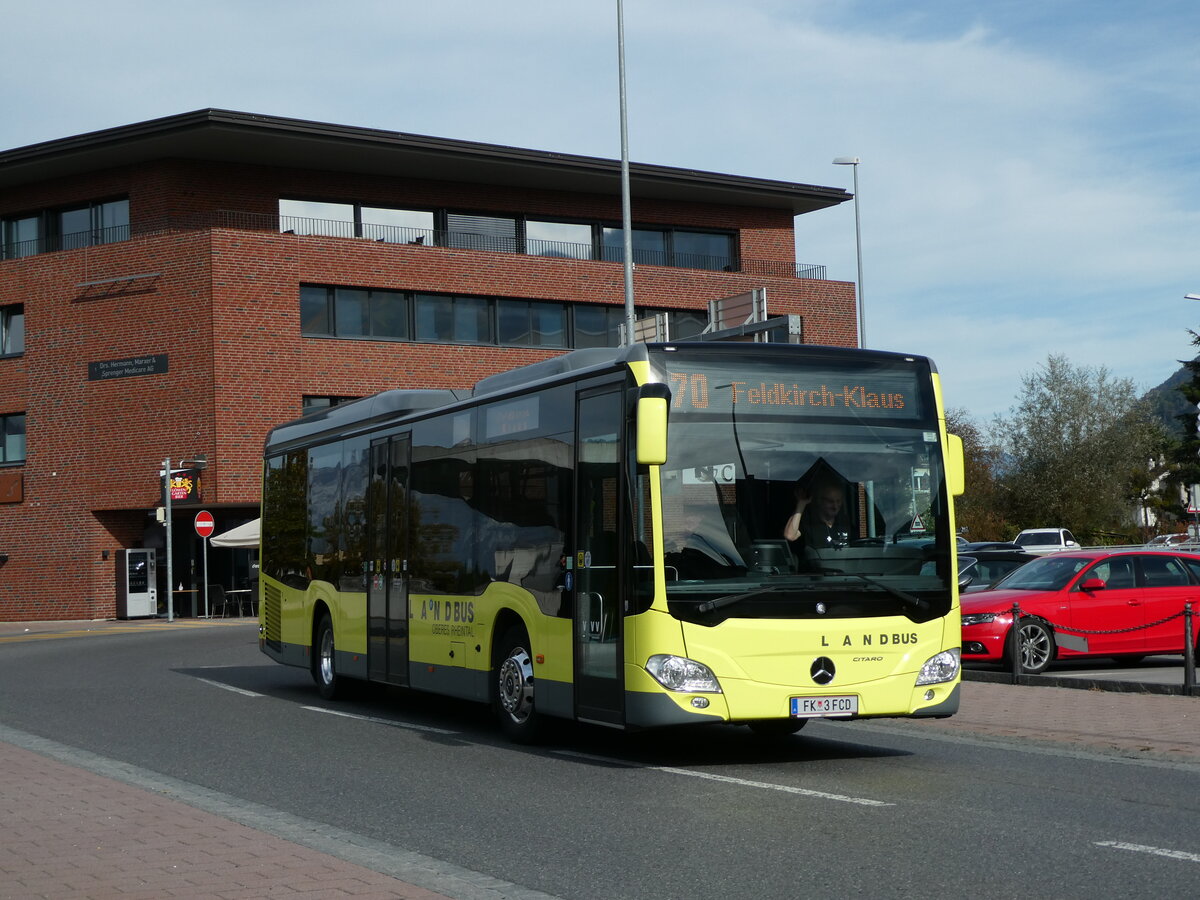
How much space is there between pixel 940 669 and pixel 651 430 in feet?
9.13

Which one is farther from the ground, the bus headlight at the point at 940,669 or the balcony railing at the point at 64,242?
the balcony railing at the point at 64,242

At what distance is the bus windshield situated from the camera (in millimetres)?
10156

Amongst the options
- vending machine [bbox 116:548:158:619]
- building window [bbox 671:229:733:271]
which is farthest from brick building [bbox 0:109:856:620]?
building window [bbox 671:229:733:271]

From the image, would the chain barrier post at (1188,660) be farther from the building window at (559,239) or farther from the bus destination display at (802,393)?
the building window at (559,239)

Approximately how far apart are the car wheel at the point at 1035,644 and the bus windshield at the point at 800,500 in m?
7.68

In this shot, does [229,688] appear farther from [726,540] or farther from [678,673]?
[726,540]

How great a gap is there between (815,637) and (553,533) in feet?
7.48

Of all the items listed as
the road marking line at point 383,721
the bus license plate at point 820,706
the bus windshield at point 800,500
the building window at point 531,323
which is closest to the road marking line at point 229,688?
the road marking line at point 383,721

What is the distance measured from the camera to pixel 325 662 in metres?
17.1

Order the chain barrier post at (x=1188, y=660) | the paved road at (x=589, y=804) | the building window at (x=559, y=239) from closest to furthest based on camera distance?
the paved road at (x=589, y=804)
the chain barrier post at (x=1188, y=660)
the building window at (x=559, y=239)

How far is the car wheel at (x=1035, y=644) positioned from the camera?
58.5ft

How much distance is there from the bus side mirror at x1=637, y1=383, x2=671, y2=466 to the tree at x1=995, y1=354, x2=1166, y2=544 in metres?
61.5

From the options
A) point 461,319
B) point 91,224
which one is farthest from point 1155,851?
point 91,224

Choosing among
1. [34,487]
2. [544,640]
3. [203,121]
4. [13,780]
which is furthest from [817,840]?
[34,487]
